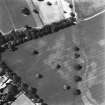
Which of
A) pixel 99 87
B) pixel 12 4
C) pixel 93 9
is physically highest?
pixel 12 4

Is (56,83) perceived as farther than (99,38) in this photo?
No

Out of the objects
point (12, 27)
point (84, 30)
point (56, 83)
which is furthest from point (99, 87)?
point (12, 27)

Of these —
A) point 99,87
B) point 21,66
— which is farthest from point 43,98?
point 99,87

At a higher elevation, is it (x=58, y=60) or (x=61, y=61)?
(x=58, y=60)

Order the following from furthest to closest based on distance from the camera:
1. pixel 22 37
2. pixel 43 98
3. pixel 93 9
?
pixel 93 9 < pixel 22 37 < pixel 43 98

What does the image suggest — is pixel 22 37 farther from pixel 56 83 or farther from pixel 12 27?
pixel 56 83

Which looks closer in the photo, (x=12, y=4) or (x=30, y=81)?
(x=30, y=81)

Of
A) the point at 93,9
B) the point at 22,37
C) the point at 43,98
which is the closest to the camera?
the point at 43,98

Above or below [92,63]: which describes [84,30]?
above

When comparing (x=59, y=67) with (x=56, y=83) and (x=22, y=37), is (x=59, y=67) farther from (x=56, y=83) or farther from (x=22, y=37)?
(x=22, y=37)
